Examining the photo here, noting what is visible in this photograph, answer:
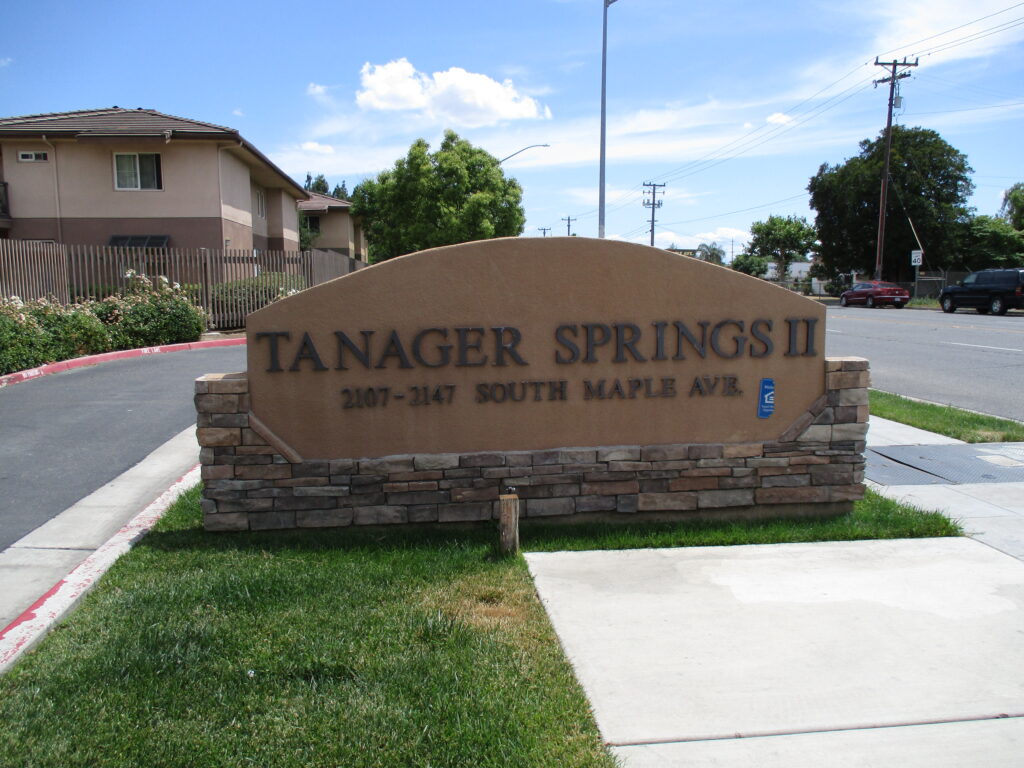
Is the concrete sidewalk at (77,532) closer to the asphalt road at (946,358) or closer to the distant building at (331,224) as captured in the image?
the asphalt road at (946,358)

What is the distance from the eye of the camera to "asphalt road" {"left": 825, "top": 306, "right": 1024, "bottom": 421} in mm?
11953

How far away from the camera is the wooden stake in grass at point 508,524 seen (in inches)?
206

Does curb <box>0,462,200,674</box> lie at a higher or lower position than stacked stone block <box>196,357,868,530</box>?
lower

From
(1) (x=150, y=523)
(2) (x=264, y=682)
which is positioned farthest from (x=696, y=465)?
(1) (x=150, y=523)

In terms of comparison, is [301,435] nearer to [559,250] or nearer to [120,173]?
[559,250]

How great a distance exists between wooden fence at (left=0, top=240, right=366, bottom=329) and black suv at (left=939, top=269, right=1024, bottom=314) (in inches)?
1013

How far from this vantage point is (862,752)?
3229mm

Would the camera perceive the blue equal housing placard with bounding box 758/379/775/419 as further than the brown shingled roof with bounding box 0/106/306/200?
No

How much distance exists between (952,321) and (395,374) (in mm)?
27174

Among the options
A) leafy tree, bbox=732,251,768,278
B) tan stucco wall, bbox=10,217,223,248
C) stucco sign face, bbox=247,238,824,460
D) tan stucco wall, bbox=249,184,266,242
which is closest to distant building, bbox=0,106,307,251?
tan stucco wall, bbox=10,217,223,248

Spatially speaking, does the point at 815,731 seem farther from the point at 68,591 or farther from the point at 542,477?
the point at 68,591

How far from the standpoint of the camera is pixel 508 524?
17.3ft

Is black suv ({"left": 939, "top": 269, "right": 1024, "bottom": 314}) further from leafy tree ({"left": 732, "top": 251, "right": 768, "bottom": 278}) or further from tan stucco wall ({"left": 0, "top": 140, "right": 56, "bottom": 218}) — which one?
leafy tree ({"left": 732, "top": 251, "right": 768, "bottom": 278})

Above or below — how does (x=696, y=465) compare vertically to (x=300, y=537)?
above
